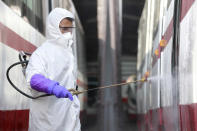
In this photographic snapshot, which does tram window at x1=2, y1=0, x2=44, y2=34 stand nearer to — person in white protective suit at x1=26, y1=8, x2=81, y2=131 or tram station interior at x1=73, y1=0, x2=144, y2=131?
person in white protective suit at x1=26, y1=8, x2=81, y2=131

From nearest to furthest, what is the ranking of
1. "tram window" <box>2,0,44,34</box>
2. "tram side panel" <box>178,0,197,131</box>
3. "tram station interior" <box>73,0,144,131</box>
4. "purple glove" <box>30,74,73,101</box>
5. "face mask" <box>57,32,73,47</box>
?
"tram side panel" <box>178,0,197,131</box> < "purple glove" <box>30,74,73,101</box> < "face mask" <box>57,32,73,47</box> < "tram window" <box>2,0,44,34</box> < "tram station interior" <box>73,0,144,131</box>

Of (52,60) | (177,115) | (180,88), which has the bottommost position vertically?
(177,115)

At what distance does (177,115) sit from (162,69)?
120 cm

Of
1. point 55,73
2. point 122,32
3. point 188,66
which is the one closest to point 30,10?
point 55,73

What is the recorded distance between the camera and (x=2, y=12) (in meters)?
2.90

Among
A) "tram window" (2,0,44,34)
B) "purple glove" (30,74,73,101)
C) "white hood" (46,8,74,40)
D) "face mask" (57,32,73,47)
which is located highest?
"tram window" (2,0,44,34)

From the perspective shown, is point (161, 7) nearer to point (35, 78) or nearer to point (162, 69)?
point (162, 69)

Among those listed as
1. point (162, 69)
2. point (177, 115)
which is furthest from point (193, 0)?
point (162, 69)

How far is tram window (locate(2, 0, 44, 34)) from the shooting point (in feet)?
11.0

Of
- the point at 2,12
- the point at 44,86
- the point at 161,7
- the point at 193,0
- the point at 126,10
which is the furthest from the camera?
the point at 126,10

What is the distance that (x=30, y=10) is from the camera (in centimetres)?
397

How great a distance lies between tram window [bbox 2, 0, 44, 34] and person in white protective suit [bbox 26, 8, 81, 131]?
0.43 metres

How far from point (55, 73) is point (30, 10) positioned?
121 cm

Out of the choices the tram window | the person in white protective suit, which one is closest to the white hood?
the person in white protective suit
